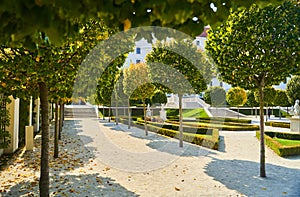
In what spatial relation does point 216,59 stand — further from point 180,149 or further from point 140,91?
point 140,91

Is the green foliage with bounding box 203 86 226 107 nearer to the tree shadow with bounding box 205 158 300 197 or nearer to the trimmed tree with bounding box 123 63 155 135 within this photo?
the trimmed tree with bounding box 123 63 155 135

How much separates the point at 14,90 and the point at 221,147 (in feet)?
28.3

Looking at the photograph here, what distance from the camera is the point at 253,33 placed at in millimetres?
6289

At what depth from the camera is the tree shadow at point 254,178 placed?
5598mm

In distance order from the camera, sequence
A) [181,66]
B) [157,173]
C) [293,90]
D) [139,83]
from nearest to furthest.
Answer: [157,173] → [181,66] → [139,83] → [293,90]

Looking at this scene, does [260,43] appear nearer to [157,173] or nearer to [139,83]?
[157,173]

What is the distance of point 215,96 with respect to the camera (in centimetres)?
3772

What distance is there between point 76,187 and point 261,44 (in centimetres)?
519

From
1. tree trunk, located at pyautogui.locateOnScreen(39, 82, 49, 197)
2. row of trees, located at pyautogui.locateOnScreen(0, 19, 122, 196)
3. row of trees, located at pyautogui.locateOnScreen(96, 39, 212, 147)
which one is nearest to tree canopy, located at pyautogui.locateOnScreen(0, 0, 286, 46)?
row of trees, located at pyautogui.locateOnScreen(0, 19, 122, 196)

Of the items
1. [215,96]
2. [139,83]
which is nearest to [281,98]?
[215,96]

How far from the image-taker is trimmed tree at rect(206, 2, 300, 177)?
614 centimetres

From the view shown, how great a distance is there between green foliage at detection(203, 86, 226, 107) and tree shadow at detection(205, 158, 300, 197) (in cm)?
2911

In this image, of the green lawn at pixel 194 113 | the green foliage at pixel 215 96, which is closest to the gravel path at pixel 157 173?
the green lawn at pixel 194 113

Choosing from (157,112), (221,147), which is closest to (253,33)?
(221,147)
